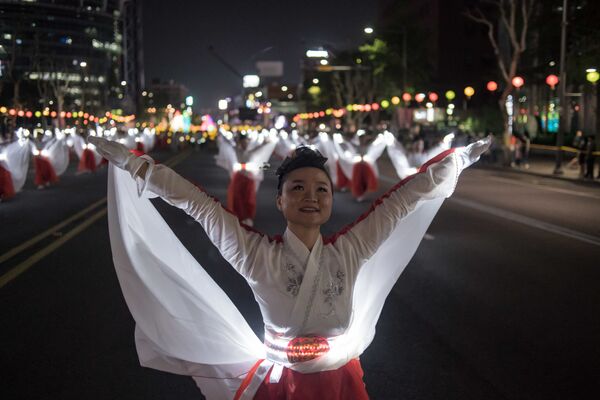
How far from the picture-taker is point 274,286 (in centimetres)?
303

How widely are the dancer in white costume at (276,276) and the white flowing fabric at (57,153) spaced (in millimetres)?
20751

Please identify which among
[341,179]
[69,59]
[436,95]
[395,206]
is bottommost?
[341,179]

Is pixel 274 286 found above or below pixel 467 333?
above

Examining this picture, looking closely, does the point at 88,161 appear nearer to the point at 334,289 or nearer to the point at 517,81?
the point at 517,81

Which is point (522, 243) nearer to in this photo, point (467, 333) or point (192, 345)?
point (467, 333)

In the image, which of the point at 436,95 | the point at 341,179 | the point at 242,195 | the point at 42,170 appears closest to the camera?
the point at 242,195

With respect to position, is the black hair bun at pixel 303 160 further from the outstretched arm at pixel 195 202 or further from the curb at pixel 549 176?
the curb at pixel 549 176

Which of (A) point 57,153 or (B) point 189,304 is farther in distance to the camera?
(A) point 57,153

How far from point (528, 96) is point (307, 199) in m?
61.1

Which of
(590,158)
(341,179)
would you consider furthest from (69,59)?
(341,179)

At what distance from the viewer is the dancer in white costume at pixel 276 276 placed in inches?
118

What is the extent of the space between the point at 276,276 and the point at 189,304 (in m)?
0.53

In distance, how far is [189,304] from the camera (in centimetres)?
336

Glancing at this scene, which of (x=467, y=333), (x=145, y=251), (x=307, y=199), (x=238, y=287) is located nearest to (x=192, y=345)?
(x=145, y=251)
